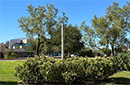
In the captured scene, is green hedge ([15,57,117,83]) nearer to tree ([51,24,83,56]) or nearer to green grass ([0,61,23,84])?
green grass ([0,61,23,84])

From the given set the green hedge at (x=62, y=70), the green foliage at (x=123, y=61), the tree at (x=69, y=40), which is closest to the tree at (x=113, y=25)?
the green foliage at (x=123, y=61)

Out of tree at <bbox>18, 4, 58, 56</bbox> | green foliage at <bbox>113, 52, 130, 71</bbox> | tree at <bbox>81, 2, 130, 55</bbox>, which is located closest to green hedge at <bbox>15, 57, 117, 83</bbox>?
green foliage at <bbox>113, 52, 130, 71</bbox>

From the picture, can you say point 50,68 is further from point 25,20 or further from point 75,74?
point 25,20

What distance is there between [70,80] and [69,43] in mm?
31705

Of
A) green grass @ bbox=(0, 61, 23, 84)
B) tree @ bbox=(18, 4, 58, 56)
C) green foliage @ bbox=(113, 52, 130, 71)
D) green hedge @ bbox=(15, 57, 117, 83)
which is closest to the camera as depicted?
green hedge @ bbox=(15, 57, 117, 83)

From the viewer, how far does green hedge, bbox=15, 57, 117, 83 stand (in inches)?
305

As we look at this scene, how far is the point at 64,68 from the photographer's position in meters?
7.97

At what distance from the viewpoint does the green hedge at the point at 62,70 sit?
7.74m

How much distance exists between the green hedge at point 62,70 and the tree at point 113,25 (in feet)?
40.3

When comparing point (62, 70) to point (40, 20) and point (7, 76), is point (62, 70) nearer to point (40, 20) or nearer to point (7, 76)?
point (7, 76)

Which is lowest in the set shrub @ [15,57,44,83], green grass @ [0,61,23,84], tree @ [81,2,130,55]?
green grass @ [0,61,23,84]

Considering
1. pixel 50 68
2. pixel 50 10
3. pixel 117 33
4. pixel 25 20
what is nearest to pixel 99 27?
pixel 117 33

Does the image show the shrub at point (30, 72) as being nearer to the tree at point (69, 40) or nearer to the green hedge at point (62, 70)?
the green hedge at point (62, 70)

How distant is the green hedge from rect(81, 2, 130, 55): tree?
12.3m
